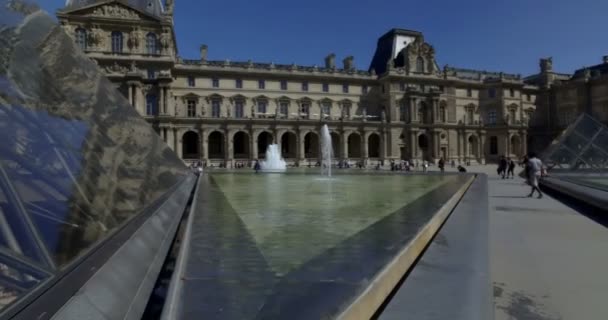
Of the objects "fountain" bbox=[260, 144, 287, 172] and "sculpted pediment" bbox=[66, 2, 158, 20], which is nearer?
"fountain" bbox=[260, 144, 287, 172]

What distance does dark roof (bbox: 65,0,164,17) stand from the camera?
41500 mm

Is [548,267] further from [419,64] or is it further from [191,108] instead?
[419,64]

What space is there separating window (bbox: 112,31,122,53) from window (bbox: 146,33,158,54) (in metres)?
2.73

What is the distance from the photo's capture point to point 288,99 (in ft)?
169

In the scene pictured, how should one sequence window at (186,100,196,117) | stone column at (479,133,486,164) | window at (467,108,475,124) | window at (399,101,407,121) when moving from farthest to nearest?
window at (467,108,475,124), stone column at (479,133,486,164), window at (399,101,407,121), window at (186,100,196,117)

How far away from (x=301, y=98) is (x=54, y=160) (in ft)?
165

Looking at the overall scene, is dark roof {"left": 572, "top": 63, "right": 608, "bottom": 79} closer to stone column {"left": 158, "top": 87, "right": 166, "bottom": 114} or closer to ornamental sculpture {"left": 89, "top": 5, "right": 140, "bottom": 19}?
stone column {"left": 158, "top": 87, "right": 166, "bottom": 114}

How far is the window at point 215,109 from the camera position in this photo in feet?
158

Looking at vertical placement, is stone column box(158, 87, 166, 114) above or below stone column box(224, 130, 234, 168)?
above

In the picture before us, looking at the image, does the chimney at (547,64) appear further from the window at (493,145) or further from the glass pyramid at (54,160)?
the glass pyramid at (54,160)

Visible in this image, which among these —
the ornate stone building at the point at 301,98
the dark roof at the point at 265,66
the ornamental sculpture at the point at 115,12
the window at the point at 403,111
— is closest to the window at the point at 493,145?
the ornate stone building at the point at 301,98

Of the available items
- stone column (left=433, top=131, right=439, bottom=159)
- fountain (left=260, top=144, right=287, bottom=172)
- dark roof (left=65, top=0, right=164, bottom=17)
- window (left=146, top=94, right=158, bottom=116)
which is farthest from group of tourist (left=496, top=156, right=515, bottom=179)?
dark roof (left=65, top=0, right=164, bottom=17)

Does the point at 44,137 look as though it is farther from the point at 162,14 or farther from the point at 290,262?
the point at 162,14

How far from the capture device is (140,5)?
44438 millimetres
